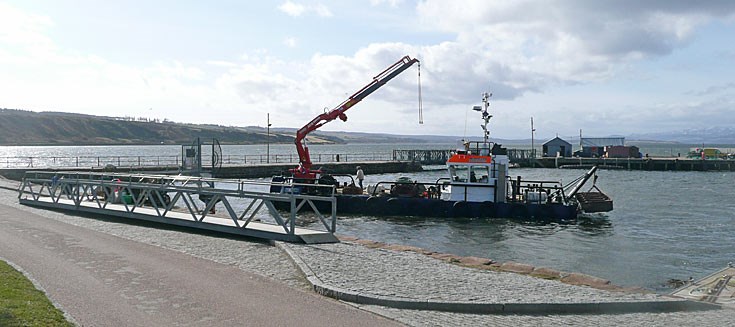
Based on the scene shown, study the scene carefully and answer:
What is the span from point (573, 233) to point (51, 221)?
2086cm

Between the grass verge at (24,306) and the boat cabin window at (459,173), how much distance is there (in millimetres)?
25171

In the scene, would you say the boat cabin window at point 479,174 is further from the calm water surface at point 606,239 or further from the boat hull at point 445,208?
the calm water surface at point 606,239

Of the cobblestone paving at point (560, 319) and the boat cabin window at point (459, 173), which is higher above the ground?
the boat cabin window at point (459, 173)

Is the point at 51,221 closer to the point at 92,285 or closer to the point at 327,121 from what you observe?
the point at 92,285

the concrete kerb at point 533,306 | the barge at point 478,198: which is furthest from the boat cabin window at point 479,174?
the concrete kerb at point 533,306

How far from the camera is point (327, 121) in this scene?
4294 cm

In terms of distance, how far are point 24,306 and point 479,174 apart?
2721 centimetres

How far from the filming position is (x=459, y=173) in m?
34.2

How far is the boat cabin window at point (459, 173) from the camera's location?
33756 millimetres

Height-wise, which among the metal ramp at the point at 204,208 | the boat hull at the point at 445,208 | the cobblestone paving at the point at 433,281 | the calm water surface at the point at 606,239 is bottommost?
the calm water surface at the point at 606,239

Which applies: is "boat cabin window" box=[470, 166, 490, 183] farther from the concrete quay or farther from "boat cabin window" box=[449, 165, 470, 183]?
the concrete quay

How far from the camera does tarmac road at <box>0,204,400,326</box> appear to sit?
29.5ft

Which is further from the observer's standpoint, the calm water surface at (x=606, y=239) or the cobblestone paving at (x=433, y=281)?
the calm water surface at (x=606, y=239)

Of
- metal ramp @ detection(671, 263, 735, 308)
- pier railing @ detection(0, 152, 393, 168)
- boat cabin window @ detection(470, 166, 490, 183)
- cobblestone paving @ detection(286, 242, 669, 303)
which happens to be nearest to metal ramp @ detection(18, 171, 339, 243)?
cobblestone paving @ detection(286, 242, 669, 303)
